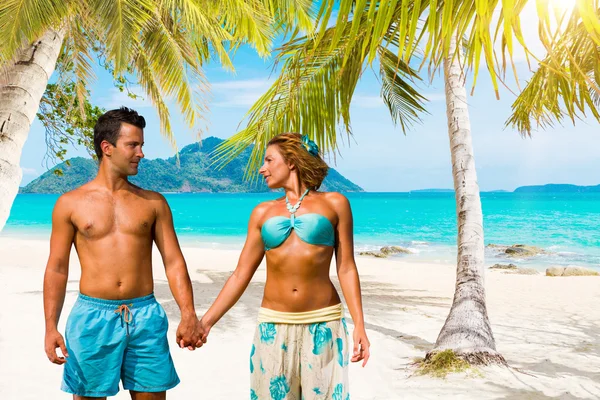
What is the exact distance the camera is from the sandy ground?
577 cm

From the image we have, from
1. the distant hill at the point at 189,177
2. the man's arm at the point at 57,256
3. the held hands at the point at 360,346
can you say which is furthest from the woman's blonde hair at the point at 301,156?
the distant hill at the point at 189,177

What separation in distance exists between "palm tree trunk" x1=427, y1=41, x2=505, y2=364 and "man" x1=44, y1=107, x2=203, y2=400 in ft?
14.3

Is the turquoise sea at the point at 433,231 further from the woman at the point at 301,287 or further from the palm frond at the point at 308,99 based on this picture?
the woman at the point at 301,287

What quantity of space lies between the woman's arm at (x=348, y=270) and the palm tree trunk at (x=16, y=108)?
3.54 m

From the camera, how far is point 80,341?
2672 millimetres

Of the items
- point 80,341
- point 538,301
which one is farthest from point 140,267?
point 538,301

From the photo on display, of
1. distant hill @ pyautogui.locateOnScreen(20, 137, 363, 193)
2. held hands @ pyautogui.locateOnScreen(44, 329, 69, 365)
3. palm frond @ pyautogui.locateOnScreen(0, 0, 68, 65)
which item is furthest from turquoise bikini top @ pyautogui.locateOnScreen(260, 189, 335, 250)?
distant hill @ pyautogui.locateOnScreen(20, 137, 363, 193)

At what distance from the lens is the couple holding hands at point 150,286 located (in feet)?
8.81

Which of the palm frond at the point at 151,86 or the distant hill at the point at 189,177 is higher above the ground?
the distant hill at the point at 189,177

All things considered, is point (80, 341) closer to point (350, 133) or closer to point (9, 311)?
point (350, 133)

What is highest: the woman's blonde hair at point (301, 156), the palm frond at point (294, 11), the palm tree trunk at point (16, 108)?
the palm frond at point (294, 11)

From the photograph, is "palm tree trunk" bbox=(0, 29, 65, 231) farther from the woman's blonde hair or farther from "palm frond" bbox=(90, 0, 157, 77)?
the woman's blonde hair

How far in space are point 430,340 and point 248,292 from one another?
15.3ft

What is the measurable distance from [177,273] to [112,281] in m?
0.30
